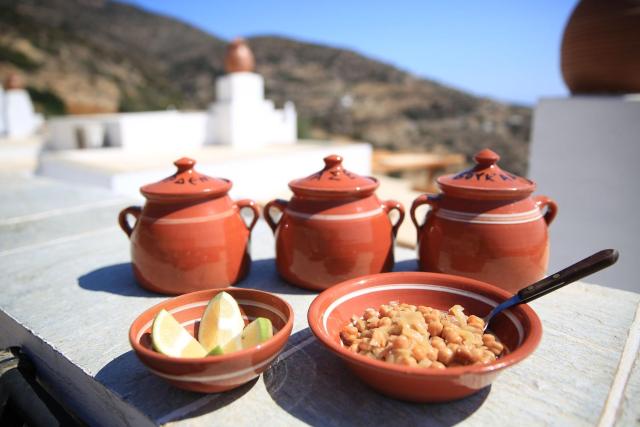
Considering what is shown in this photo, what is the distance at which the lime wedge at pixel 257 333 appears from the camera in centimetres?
86

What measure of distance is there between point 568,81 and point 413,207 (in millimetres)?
2813

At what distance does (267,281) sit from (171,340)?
1.97 feet

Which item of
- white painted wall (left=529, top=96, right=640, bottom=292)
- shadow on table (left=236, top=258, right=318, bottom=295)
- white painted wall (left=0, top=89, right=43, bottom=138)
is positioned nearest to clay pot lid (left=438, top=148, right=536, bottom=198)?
shadow on table (left=236, top=258, right=318, bottom=295)

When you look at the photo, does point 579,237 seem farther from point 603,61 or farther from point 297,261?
point 297,261

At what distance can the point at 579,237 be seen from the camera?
3197mm

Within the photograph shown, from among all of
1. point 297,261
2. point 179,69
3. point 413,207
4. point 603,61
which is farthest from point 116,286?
point 179,69

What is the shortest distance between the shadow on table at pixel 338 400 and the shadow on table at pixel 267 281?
1.28 ft

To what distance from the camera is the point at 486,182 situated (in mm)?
1218

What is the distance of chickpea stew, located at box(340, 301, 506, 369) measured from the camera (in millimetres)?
792

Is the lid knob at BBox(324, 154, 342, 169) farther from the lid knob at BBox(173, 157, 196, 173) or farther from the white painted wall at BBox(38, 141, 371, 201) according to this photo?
the white painted wall at BBox(38, 141, 371, 201)

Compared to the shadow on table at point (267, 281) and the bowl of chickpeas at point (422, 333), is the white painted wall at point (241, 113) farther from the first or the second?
the bowl of chickpeas at point (422, 333)

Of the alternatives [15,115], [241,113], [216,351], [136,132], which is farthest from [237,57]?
[216,351]

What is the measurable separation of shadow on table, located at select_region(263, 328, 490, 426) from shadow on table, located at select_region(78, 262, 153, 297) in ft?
2.07

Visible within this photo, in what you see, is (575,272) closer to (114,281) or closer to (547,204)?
(547,204)
